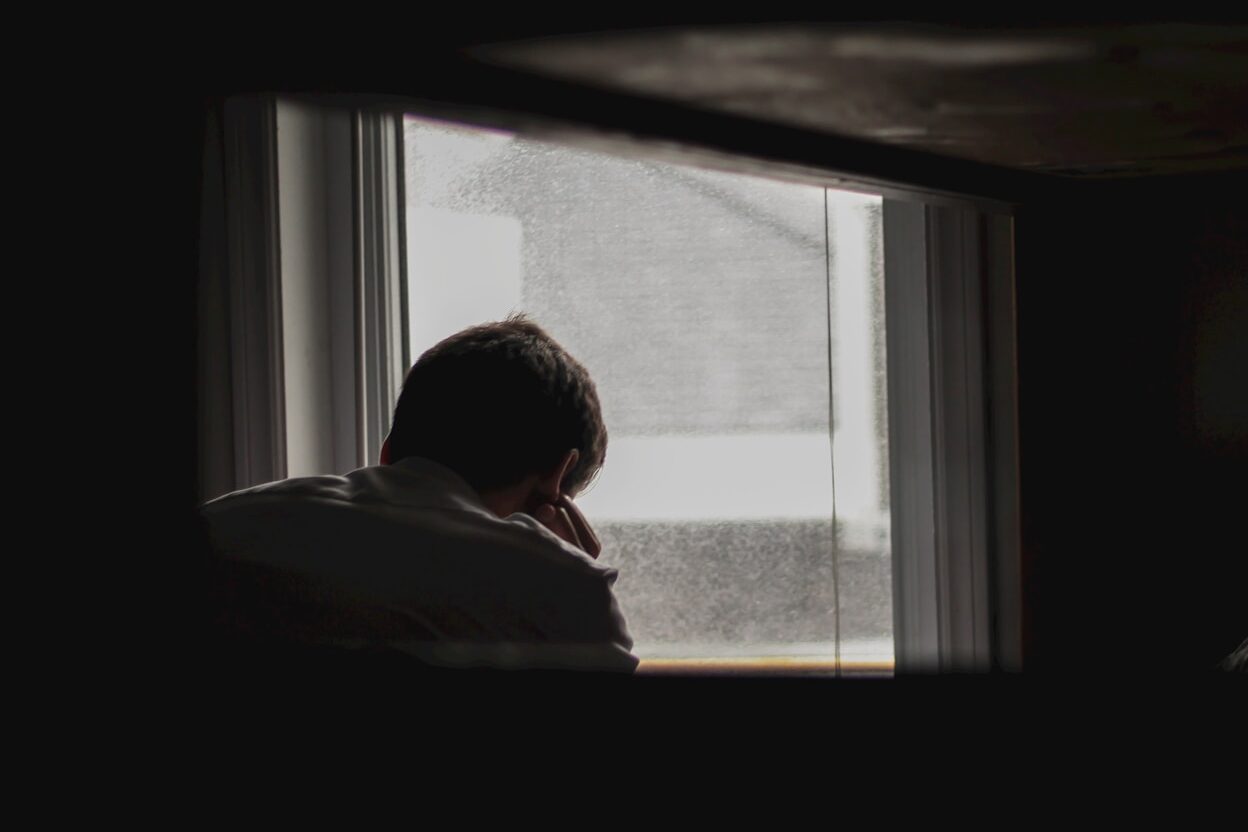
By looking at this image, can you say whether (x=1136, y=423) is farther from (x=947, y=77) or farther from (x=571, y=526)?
(x=571, y=526)

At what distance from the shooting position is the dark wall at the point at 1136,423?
625mm

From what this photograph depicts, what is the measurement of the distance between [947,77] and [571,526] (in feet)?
2.81

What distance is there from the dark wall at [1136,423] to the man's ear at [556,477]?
49 centimetres

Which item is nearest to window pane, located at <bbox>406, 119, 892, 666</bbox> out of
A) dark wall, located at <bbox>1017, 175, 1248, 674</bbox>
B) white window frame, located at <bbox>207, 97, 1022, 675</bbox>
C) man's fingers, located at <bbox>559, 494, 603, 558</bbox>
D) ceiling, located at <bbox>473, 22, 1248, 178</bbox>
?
white window frame, located at <bbox>207, 97, 1022, 675</bbox>

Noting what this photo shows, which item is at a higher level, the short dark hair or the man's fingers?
the short dark hair

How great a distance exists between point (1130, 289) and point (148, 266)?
624 mm

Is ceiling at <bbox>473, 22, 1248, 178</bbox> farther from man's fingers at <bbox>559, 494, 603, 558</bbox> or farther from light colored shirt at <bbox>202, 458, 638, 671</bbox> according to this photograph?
man's fingers at <bbox>559, 494, 603, 558</bbox>

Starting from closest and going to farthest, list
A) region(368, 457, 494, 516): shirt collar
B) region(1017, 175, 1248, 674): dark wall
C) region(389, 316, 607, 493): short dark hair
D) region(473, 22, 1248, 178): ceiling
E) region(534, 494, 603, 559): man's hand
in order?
1. region(473, 22, 1248, 178): ceiling
2. region(1017, 175, 1248, 674): dark wall
3. region(368, 457, 494, 516): shirt collar
4. region(389, 316, 607, 493): short dark hair
5. region(534, 494, 603, 559): man's hand

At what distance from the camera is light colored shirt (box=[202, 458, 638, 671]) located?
0.69m

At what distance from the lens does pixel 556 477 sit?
1062 millimetres

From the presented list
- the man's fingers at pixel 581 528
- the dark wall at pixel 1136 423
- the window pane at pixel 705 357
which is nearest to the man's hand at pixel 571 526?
the man's fingers at pixel 581 528

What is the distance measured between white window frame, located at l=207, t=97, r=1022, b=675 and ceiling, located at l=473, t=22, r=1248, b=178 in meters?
0.82

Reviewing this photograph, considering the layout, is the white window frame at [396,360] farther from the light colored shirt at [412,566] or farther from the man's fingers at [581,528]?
the light colored shirt at [412,566]

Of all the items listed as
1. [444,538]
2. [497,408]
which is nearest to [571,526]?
[497,408]
